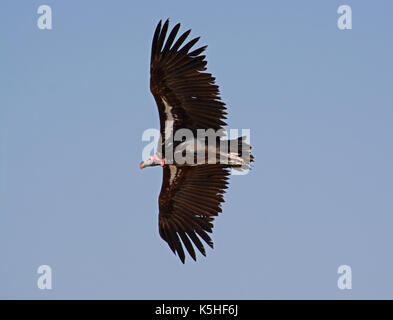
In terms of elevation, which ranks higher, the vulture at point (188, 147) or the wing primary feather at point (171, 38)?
the wing primary feather at point (171, 38)

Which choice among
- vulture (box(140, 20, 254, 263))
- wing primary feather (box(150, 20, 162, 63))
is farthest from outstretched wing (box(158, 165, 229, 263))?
wing primary feather (box(150, 20, 162, 63))

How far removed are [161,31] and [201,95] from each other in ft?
4.61

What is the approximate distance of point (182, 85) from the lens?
17.4 meters

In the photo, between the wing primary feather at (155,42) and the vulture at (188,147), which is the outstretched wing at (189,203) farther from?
the wing primary feather at (155,42)

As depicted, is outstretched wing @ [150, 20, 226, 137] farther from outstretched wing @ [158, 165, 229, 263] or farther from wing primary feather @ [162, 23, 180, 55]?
outstretched wing @ [158, 165, 229, 263]

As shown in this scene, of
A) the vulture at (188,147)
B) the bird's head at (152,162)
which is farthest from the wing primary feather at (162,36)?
the bird's head at (152,162)

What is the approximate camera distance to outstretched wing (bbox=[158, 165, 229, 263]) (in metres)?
18.3

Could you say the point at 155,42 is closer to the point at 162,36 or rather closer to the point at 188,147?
the point at 162,36

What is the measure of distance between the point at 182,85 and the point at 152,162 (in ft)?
5.85

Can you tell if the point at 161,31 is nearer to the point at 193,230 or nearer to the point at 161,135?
the point at 161,135

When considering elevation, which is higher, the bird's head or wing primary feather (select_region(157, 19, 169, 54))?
wing primary feather (select_region(157, 19, 169, 54))

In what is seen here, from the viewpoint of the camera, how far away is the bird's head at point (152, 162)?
59.5ft

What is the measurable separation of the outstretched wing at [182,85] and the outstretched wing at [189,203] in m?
1.18
